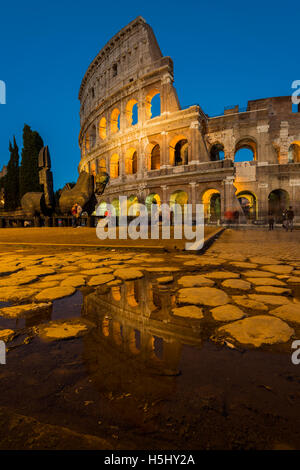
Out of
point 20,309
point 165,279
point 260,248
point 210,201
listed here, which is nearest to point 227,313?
point 165,279

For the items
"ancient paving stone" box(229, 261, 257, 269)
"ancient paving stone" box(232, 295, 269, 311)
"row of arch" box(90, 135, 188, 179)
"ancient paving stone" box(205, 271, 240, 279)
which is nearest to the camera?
"ancient paving stone" box(232, 295, 269, 311)

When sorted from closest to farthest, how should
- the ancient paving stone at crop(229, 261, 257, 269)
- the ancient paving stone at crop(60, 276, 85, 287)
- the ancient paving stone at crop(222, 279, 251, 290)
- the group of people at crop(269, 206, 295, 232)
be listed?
the ancient paving stone at crop(222, 279, 251, 290) → the ancient paving stone at crop(60, 276, 85, 287) → the ancient paving stone at crop(229, 261, 257, 269) → the group of people at crop(269, 206, 295, 232)

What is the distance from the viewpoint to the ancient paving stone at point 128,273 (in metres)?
2.16

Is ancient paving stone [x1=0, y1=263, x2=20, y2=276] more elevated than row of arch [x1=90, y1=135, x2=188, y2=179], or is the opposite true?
row of arch [x1=90, y1=135, x2=188, y2=179]

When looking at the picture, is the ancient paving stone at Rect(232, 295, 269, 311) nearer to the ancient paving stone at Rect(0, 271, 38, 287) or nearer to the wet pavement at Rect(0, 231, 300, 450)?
the wet pavement at Rect(0, 231, 300, 450)

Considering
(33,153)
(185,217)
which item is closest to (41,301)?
(185,217)

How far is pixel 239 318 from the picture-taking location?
125cm

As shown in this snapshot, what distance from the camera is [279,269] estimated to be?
96.4 inches

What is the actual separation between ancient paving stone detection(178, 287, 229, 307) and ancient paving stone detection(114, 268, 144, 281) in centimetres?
59

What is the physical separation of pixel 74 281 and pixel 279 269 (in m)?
2.25

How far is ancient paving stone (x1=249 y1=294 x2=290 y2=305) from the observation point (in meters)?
1.48

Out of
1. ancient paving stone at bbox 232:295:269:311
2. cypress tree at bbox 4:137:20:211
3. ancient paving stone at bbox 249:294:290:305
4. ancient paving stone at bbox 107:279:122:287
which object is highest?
cypress tree at bbox 4:137:20:211

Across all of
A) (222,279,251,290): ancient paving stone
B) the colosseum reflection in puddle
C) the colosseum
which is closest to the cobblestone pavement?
(222,279,251,290): ancient paving stone

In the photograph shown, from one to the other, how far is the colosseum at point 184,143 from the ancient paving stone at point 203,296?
1464 cm
